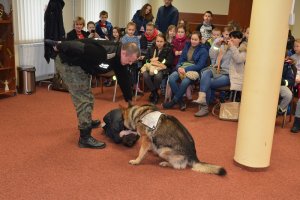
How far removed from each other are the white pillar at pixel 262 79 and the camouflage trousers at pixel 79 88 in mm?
1561

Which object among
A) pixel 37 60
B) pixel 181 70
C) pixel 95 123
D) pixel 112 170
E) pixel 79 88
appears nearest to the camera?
pixel 112 170

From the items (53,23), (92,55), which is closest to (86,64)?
(92,55)

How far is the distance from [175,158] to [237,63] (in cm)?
229

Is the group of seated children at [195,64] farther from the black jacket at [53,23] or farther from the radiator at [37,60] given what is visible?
the radiator at [37,60]

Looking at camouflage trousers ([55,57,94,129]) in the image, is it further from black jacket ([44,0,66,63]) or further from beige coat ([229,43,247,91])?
black jacket ([44,0,66,63])

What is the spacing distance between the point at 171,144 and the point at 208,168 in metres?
0.41

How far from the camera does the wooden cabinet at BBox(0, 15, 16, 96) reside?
5641 millimetres

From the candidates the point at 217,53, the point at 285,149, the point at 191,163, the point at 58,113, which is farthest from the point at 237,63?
the point at 58,113

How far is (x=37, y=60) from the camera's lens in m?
6.61

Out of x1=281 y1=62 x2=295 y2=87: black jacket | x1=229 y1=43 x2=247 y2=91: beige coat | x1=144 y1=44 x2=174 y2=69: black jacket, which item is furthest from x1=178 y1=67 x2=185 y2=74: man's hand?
x1=281 y1=62 x2=295 y2=87: black jacket

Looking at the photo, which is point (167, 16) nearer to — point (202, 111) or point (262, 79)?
point (202, 111)

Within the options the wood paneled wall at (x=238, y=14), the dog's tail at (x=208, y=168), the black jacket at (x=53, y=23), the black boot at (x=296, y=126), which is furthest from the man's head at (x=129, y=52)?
the wood paneled wall at (x=238, y=14)

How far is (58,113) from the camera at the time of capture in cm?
501

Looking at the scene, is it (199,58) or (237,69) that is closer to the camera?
(237,69)
